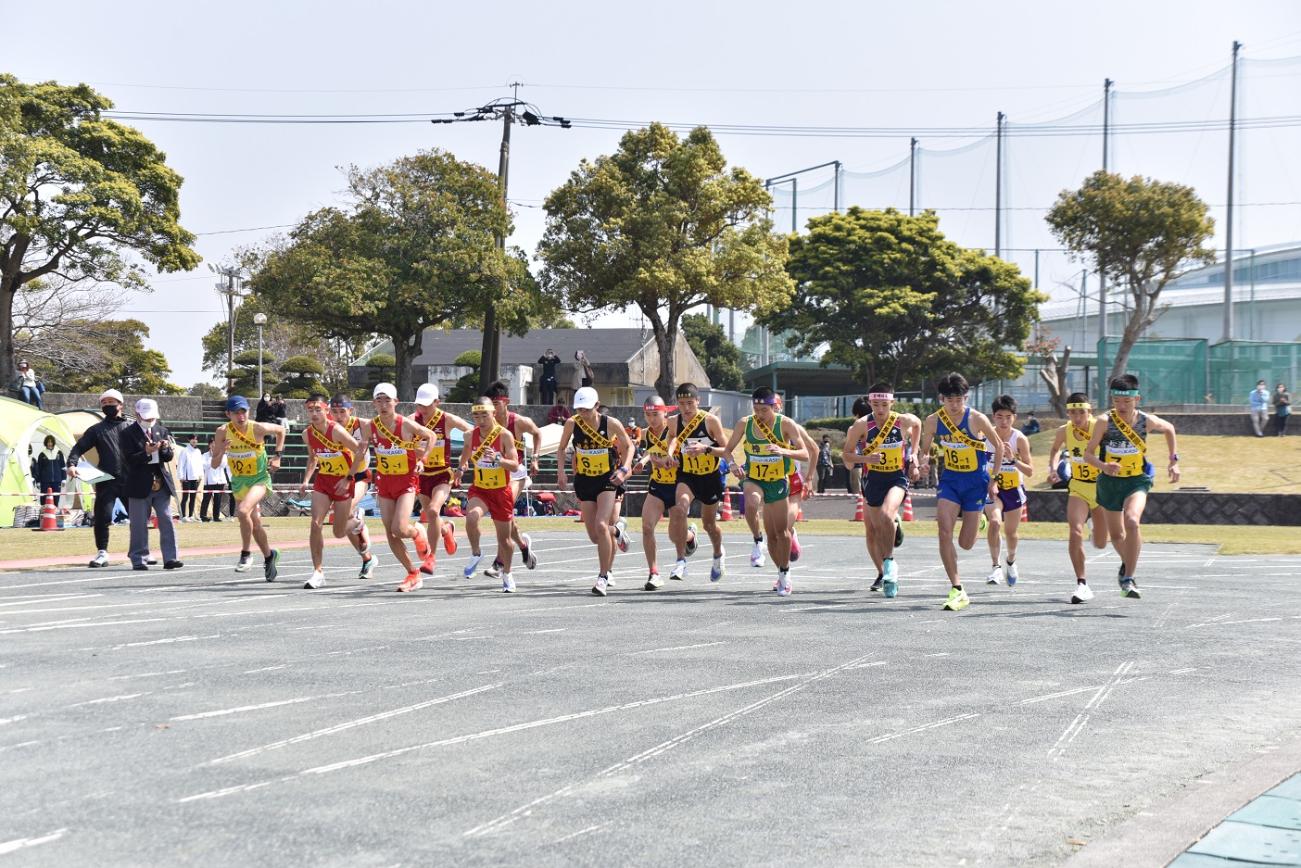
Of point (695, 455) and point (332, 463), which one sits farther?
point (332, 463)

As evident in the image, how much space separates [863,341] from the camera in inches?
2368

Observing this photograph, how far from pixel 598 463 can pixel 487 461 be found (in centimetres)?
147

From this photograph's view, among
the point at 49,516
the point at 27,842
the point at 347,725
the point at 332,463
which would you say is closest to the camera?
the point at 27,842

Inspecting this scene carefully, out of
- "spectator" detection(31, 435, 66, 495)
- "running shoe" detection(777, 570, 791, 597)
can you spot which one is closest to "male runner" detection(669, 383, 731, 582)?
"running shoe" detection(777, 570, 791, 597)

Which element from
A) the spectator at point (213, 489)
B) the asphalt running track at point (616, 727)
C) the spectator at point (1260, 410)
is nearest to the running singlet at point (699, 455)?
the asphalt running track at point (616, 727)

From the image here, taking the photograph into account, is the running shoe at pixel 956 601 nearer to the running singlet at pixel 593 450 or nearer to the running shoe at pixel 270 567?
the running singlet at pixel 593 450

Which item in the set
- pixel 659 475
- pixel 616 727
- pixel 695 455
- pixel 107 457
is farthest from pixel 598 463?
pixel 616 727

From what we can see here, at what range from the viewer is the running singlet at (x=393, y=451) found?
14781mm

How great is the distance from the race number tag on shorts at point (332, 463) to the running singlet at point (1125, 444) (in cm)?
832

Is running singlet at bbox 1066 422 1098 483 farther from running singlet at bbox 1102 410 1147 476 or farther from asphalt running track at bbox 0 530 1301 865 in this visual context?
asphalt running track at bbox 0 530 1301 865

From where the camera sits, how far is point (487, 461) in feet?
50.2

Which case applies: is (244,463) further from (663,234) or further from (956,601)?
(663,234)

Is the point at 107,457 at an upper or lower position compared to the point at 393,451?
lower

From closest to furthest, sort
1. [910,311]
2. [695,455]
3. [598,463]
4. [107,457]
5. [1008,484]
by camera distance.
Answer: [598,463] < [695,455] < [1008,484] < [107,457] < [910,311]
